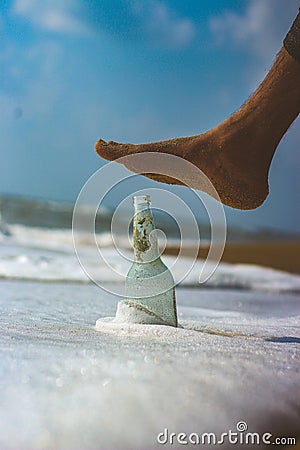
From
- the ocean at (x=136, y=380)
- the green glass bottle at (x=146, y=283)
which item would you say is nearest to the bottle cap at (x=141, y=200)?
the green glass bottle at (x=146, y=283)

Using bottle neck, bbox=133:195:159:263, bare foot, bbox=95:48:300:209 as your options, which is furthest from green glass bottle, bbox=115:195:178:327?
bare foot, bbox=95:48:300:209

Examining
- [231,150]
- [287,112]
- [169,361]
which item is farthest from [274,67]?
[169,361]

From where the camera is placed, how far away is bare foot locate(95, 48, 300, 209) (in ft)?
5.53

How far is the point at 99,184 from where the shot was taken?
5.87ft

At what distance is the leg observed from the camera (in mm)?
1686

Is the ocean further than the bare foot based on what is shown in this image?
No

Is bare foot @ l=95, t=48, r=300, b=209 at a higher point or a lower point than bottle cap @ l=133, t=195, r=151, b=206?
higher

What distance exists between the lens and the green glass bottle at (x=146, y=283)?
1.72 meters

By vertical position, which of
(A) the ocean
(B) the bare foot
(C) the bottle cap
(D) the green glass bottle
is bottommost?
(A) the ocean

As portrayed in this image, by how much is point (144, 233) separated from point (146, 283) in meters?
0.16

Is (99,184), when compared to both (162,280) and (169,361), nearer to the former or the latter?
(162,280)

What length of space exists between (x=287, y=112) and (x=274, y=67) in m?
0.14

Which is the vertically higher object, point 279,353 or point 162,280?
point 162,280

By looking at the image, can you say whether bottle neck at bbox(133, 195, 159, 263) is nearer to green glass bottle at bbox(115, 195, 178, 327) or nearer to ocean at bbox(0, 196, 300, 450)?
green glass bottle at bbox(115, 195, 178, 327)
